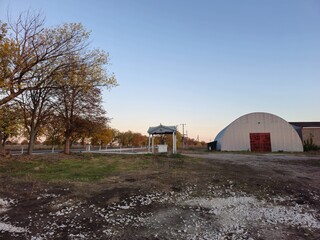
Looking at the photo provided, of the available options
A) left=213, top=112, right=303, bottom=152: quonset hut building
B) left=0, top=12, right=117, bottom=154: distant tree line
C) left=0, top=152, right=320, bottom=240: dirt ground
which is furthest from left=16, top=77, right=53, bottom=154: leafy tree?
left=213, top=112, right=303, bottom=152: quonset hut building

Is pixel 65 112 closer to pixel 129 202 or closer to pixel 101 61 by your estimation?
pixel 101 61

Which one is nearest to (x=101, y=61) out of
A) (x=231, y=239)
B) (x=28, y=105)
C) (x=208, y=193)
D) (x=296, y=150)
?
(x=28, y=105)

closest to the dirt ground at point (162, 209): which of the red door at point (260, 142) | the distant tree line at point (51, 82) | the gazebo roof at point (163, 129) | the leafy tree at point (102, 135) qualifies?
the distant tree line at point (51, 82)

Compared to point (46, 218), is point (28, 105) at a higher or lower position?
higher

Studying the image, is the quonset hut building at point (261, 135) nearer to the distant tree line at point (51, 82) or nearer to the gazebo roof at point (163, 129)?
the gazebo roof at point (163, 129)

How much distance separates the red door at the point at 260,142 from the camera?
35.9 m

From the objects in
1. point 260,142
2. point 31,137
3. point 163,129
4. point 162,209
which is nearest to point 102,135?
point 163,129

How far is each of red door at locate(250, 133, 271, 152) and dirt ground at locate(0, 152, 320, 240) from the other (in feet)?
88.6

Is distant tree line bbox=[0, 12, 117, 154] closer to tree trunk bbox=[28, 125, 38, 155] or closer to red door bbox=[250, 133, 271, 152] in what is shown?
tree trunk bbox=[28, 125, 38, 155]

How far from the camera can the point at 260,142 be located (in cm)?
3616

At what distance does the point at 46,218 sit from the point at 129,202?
2.53m

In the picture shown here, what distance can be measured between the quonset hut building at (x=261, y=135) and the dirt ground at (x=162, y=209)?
27.1 m

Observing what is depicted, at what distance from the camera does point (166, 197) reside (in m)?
7.85

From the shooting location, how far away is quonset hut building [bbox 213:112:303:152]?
1404 inches
